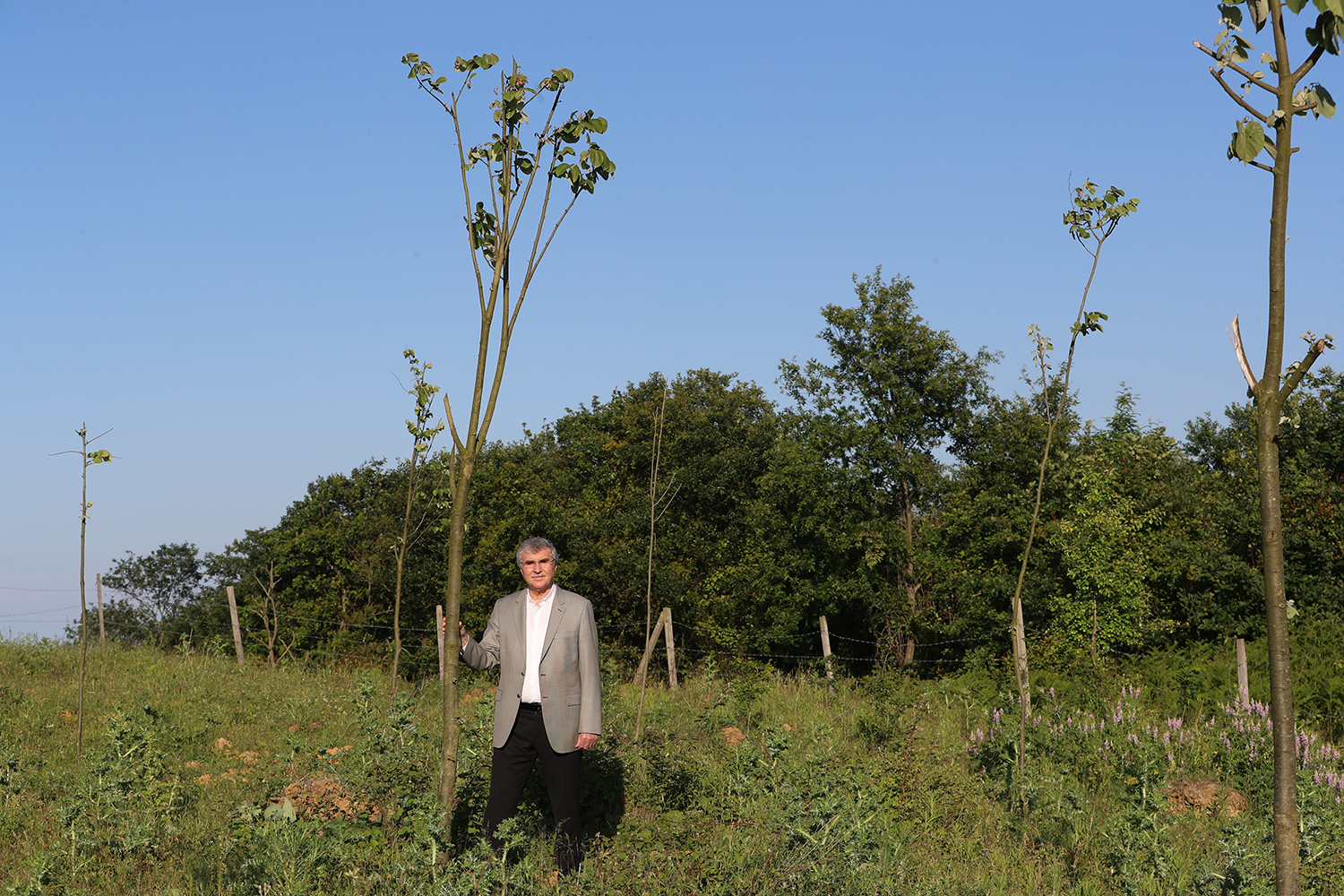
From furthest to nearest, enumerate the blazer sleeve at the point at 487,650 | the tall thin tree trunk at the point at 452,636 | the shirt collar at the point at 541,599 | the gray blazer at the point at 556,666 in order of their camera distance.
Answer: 1. the shirt collar at the point at 541,599
2. the gray blazer at the point at 556,666
3. the blazer sleeve at the point at 487,650
4. the tall thin tree trunk at the point at 452,636

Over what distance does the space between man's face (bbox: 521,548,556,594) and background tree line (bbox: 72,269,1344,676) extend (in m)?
15.3

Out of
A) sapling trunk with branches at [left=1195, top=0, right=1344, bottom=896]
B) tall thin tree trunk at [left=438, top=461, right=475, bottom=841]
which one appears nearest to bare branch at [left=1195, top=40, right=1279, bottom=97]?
sapling trunk with branches at [left=1195, top=0, right=1344, bottom=896]

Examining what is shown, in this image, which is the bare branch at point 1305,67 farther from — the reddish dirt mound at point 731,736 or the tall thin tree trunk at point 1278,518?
the reddish dirt mound at point 731,736

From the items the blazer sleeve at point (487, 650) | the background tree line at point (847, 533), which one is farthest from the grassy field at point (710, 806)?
the background tree line at point (847, 533)

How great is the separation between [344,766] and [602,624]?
16.1 m

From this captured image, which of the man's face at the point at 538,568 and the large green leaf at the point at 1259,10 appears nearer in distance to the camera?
the large green leaf at the point at 1259,10

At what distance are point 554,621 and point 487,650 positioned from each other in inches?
14.1

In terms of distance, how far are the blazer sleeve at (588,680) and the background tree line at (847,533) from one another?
50.2 feet

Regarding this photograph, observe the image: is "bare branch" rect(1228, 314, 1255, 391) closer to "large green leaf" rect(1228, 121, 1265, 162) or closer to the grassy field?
"large green leaf" rect(1228, 121, 1265, 162)

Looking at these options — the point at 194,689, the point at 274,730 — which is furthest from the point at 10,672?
the point at 274,730

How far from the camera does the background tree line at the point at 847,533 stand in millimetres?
20672

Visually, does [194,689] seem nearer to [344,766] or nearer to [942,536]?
[344,766]

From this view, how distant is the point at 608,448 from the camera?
26.5 meters

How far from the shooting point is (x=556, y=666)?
15.4 ft
